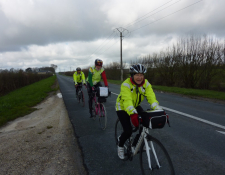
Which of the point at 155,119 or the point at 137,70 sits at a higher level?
the point at 137,70

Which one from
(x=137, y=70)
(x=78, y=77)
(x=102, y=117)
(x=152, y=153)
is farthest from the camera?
(x=78, y=77)

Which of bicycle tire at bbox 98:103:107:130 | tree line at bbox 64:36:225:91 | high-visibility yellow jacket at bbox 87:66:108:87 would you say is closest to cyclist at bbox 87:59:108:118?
high-visibility yellow jacket at bbox 87:66:108:87

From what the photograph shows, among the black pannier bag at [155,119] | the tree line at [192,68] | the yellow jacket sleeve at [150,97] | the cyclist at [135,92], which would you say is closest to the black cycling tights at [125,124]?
the cyclist at [135,92]

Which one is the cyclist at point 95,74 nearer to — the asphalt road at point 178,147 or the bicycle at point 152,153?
the asphalt road at point 178,147

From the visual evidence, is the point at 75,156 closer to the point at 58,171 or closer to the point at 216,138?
the point at 58,171

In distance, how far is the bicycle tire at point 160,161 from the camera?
2104 millimetres

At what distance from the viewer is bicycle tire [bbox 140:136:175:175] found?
210cm

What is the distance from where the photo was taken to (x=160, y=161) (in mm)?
2203

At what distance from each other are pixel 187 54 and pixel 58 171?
16.9 metres

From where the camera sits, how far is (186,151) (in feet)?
11.3

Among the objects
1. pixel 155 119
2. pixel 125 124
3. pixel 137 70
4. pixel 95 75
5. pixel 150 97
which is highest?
pixel 137 70

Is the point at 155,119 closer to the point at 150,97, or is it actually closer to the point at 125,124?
the point at 150,97

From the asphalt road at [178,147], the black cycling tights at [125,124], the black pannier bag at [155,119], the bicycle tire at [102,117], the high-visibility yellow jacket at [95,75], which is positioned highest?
the high-visibility yellow jacket at [95,75]

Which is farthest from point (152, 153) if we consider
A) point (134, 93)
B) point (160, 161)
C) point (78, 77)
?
point (78, 77)
